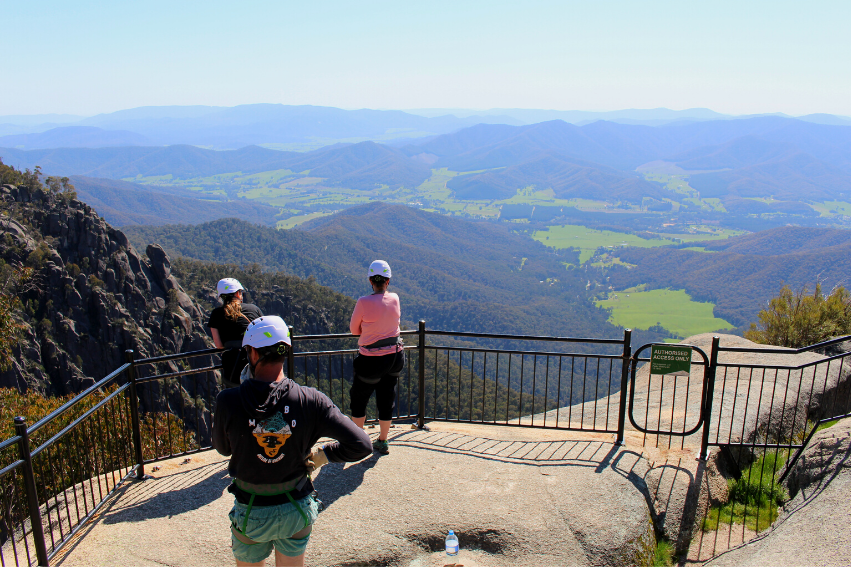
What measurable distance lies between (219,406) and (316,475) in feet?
10.2

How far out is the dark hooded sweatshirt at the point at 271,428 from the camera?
2.89 m

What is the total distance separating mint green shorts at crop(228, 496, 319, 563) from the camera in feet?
9.87

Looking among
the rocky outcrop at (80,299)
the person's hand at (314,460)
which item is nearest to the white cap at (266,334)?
the person's hand at (314,460)

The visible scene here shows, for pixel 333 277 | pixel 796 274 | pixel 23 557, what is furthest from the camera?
pixel 796 274

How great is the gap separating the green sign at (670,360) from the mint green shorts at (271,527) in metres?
4.60

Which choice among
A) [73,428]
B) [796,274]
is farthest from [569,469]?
[796,274]

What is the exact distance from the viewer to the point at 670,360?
6.25m

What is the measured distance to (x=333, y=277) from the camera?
14162cm

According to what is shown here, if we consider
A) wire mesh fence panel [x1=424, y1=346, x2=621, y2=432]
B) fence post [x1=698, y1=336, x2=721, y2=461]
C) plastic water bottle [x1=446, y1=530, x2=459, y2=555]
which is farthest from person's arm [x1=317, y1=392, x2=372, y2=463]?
fence post [x1=698, y1=336, x2=721, y2=461]

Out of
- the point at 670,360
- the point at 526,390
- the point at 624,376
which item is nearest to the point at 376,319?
the point at 624,376

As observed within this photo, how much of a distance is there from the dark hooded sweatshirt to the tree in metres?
15.9

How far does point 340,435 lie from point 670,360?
15.3 feet

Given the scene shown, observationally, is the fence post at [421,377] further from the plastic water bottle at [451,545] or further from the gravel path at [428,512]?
the plastic water bottle at [451,545]

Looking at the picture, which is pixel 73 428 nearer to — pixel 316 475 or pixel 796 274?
pixel 316 475
